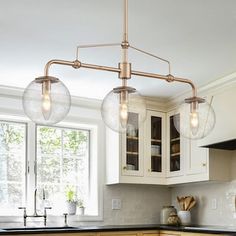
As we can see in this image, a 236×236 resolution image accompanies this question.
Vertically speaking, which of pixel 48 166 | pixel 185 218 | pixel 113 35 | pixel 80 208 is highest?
pixel 113 35

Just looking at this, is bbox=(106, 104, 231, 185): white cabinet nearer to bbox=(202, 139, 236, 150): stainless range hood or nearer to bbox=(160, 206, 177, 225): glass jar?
bbox=(202, 139, 236, 150): stainless range hood

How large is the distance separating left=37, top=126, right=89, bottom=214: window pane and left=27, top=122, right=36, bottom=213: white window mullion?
0.32ft

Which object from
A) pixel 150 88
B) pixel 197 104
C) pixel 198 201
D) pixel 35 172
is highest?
pixel 150 88

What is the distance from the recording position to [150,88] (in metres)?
5.09

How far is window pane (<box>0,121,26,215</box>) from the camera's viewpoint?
5.01m

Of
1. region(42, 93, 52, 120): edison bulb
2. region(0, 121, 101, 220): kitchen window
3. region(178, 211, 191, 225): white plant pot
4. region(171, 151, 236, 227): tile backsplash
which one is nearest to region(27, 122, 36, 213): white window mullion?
region(0, 121, 101, 220): kitchen window

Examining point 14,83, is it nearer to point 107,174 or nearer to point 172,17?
point 107,174

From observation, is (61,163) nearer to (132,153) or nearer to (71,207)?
(71,207)

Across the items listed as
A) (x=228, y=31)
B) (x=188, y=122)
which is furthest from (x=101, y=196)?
(x=188, y=122)

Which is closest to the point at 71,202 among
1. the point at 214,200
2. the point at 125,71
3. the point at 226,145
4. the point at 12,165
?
the point at 12,165

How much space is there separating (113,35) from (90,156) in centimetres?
240

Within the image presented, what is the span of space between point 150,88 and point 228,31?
1754mm

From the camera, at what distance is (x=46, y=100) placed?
2104 millimetres

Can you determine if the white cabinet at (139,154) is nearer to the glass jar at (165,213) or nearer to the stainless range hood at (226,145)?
the glass jar at (165,213)
